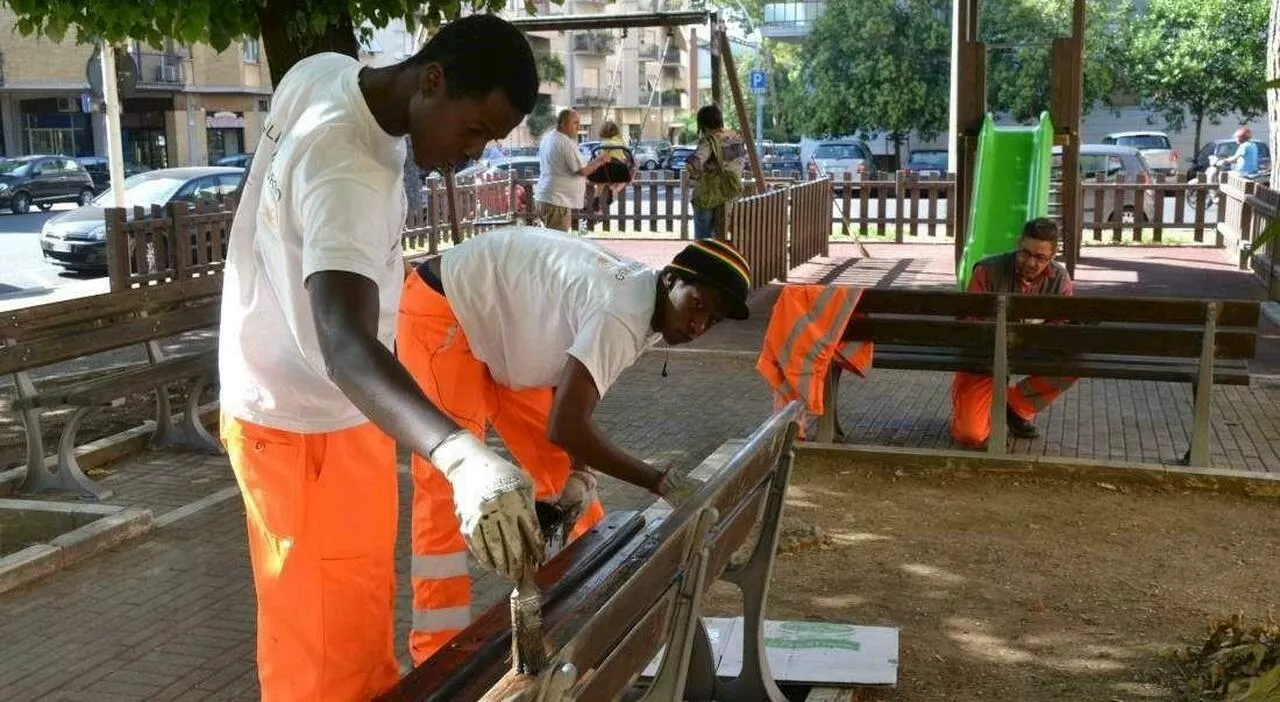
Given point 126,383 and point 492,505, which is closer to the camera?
point 492,505

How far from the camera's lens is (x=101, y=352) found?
6.82 m

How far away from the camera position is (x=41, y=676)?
165 inches

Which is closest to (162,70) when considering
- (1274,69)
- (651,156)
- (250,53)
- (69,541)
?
(250,53)

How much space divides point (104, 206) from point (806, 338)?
13676 millimetres

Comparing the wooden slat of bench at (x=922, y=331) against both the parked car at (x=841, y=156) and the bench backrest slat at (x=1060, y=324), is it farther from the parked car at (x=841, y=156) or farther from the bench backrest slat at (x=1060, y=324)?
the parked car at (x=841, y=156)

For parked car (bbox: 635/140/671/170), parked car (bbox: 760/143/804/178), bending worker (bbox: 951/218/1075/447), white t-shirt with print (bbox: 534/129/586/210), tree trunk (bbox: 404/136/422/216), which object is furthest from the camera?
parked car (bbox: 635/140/671/170)

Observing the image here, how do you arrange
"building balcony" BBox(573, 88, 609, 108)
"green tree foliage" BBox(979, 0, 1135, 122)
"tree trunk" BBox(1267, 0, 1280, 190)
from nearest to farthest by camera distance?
"tree trunk" BBox(1267, 0, 1280, 190) < "green tree foliage" BBox(979, 0, 1135, 122) < "building balcony" BBox(573, 88, 609, 108)

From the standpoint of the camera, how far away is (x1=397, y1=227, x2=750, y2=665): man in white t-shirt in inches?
133

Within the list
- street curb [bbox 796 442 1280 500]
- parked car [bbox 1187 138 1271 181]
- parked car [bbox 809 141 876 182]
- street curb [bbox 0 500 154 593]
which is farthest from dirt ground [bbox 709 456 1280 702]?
parked car [bbox 809 141 876 182]

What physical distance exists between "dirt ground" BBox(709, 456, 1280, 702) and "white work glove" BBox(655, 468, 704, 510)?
99cm

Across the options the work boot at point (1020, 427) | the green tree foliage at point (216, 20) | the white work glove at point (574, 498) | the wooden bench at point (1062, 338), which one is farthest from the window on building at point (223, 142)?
the white work glove at point (574, 498)

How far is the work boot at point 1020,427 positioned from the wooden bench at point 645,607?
380cm

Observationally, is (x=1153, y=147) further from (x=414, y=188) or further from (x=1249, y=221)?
(x=414, y=188)

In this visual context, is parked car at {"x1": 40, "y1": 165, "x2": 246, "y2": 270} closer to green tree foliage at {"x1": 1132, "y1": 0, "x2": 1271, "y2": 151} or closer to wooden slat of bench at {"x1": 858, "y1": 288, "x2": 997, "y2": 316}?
wooden slat of bench at {"x1": 858, "y1": 288, "x2": 997, "y2": 316}
